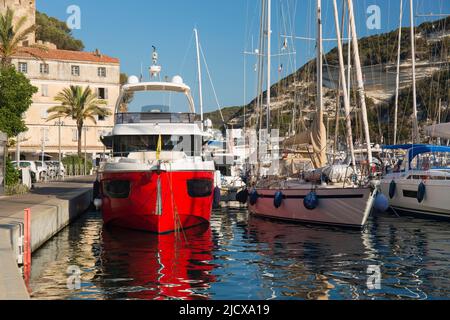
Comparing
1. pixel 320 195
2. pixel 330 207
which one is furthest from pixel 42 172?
pixel 330 207

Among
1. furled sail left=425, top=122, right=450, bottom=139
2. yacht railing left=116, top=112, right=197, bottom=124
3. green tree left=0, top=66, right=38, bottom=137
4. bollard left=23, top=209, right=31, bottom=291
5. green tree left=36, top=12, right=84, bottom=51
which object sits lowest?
bollard left=23, top=209, right=31, bottom=291

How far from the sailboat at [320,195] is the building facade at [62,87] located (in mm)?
49120

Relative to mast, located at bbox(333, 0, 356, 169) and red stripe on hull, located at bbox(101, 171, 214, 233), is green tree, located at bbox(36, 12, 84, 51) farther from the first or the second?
red stripe on hull, located at bbox(101, 171, 214, 233)

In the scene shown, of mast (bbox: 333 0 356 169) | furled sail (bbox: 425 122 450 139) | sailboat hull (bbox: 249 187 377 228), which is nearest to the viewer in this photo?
sailboat hull (bbox: 249 187 377 228)

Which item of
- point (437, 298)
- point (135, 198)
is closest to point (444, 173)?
point (135, 198)

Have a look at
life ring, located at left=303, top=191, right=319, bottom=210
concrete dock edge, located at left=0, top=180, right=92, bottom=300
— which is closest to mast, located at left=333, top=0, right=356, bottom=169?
life ring, located at left=303, top=191, right=319, bottom=210

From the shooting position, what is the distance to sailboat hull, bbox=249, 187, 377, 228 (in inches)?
843

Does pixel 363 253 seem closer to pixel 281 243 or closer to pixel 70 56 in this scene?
pixel 281 243

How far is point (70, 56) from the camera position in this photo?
75.9m

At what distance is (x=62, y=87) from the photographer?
246 feet

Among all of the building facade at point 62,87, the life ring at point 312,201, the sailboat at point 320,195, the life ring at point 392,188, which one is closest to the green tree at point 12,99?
the sailboat at point 320,195

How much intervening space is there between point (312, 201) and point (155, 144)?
19.4 feet

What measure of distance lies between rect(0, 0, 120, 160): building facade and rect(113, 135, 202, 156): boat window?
50263 millimetres
